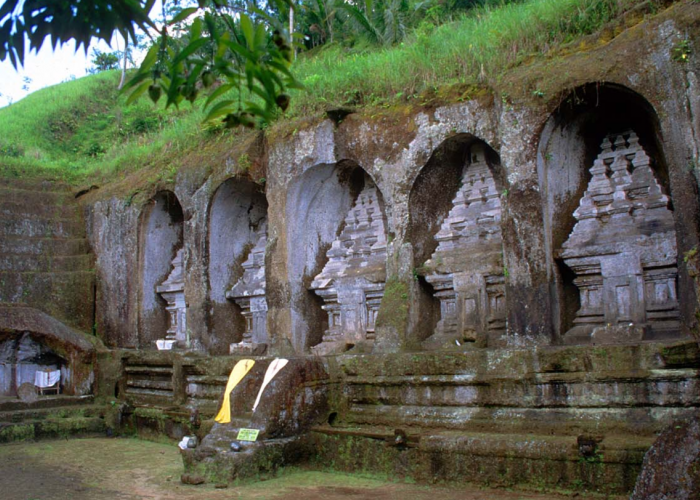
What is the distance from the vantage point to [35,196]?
1366 cm

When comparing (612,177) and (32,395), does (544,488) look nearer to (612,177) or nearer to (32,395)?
(612,177)

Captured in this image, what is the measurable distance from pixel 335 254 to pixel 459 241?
213 centimetres

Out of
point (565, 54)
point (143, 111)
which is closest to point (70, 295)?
point (565, 54)

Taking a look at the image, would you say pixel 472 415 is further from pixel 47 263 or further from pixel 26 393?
pixel 47 263

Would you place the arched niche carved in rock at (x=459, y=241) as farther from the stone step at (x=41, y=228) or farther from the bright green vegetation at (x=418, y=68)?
the stone step at (x=41, y=228)

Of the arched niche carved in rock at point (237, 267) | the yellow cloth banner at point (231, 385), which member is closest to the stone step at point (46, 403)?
the arched niche carved in rock at point (237, 267)

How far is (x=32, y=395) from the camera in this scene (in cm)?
1086

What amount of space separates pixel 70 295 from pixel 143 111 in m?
12.9

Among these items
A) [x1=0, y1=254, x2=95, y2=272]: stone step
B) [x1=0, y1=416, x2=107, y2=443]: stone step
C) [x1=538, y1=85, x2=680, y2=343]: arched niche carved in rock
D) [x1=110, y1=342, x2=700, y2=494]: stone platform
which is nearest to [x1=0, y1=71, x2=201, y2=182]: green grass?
[x1=0, y1=254, x2=95, y2=272]: stone step

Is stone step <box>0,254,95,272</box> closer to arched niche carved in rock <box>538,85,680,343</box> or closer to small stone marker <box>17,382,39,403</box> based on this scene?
small stone marker <box>17,382,39,403</box>

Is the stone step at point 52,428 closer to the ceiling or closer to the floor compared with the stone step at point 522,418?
closer to the floor

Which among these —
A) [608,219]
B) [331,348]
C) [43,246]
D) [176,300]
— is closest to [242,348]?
[331,348]

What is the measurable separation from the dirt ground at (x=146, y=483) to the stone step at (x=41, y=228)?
484 centimetres

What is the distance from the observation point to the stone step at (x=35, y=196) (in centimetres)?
1340
